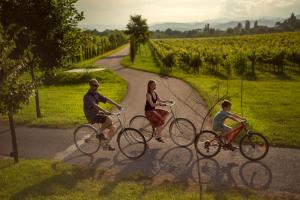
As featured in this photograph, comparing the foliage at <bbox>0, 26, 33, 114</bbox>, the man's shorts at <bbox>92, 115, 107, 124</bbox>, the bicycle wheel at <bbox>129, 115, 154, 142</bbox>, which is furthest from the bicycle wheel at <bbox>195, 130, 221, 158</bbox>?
the foliage at <bbox>0, 26, 33, 114</bbox>

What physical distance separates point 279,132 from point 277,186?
181 inches

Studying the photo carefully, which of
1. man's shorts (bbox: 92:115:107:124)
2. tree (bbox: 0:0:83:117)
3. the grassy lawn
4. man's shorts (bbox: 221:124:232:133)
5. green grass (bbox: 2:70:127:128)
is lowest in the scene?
the grassy lawn

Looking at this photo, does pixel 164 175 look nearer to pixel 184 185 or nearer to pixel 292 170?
pixel 184 185

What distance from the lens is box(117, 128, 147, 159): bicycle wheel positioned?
32.1 ft

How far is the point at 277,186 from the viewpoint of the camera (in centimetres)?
797

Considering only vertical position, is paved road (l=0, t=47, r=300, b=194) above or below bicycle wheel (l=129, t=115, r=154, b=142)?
below

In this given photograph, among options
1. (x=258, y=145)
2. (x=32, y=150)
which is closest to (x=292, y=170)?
(x=258, y=145)

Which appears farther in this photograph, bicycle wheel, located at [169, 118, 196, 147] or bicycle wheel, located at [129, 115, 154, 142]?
bicycle wheel, located at [129, 115, 154, 142]

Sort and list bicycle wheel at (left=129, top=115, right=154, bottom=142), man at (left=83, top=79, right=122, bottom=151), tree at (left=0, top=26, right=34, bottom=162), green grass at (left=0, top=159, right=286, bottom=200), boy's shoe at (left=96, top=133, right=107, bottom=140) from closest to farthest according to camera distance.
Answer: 1. green grass at (left=0, top=159, right=286, bottom=200)
2. tree at (left=0, top=26, right=34, bottom=162)
3. man at (left=83, top=79, right=122, bottom=151)
4. boy's shoe at (left=96, top=133, right=107, bottom=140)
5. bicycle wheel at (left=129, top=115, right=154, bottom=142)

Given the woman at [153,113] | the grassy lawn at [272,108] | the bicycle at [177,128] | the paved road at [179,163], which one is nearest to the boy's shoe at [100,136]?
the paved road at [179,163]

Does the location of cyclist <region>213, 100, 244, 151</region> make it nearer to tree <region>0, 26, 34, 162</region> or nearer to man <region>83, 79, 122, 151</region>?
man <region>83, 79, 122, 151</region>

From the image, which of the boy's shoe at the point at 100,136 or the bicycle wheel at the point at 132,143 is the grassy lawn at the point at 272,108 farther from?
the boy's shoe at the point at 100,136

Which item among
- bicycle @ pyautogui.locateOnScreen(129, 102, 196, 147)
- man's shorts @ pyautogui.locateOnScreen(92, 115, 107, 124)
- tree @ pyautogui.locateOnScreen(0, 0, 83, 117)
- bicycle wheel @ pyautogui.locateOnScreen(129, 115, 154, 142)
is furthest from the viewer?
tree @ pyautogui.locateOnScreen(0, 0, 83, 117)

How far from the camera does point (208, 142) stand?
9.80 m
